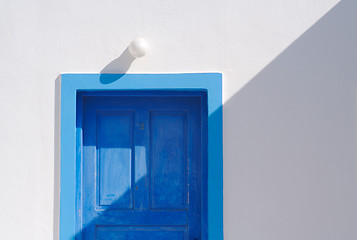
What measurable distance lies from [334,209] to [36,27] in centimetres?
295

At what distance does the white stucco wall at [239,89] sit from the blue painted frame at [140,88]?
75 mm

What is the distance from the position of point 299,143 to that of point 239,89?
0.67 meters

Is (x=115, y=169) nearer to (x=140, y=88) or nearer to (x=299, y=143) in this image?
(x=140, y=88)

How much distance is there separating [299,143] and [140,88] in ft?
4.63

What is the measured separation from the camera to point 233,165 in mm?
3357

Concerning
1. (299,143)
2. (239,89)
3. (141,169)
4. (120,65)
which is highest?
(120,65)

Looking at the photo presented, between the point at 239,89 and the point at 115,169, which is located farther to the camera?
the point at 115,169

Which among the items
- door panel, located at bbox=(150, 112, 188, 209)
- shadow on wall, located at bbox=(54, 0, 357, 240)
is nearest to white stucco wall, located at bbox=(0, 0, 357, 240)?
shadow on wall, located at bbox=(54, 0, 357, 240)

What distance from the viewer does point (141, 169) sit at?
357cm

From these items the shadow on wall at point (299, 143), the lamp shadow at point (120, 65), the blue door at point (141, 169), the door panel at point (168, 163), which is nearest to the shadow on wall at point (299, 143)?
the shadow on wall at point (299, 143)

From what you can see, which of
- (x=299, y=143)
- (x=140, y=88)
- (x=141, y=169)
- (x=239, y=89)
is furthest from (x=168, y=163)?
(x=299, y=143)

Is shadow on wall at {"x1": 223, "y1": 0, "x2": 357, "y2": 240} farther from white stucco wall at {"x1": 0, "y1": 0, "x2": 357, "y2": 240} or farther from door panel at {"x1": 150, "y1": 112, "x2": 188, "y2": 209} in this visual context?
door panel at {"x1": 150, "y1": 112, "x2": 188, "y2": 209}

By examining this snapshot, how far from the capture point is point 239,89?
3.38 metres

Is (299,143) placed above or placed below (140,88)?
below
